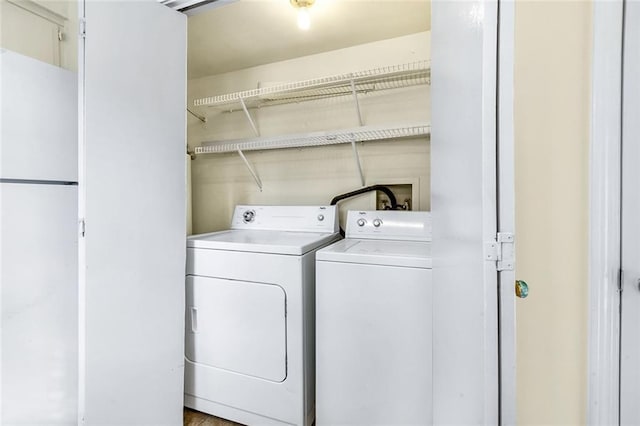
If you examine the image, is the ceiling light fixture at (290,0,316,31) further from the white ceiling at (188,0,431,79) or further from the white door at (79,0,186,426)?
the white door at (79,0,186,426)

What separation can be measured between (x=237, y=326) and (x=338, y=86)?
1747 mm

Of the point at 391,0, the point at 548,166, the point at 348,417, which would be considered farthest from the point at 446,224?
the point at 391,0

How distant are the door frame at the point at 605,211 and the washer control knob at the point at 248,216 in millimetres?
1988

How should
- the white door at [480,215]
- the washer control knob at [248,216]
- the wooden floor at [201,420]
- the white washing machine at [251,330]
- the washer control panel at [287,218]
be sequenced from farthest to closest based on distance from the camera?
the washer control knob at [248,216], the washer control panel at [287,218], the wooden floor at [201,420], the white washing machine at [251,330], the white door at [480,215]

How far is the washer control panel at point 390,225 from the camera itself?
5.86 ft

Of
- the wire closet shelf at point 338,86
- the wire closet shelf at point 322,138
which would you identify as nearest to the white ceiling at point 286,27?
the wire closet shelf at point 338,86

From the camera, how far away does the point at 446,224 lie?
0.90 m

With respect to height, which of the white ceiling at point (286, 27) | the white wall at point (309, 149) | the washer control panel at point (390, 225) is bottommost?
the washer control panel at point (390, 225)

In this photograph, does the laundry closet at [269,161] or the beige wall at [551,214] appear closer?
the laundry closet at [269,161]

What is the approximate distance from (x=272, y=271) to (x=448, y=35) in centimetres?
122

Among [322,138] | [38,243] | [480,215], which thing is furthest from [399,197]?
[38,243]

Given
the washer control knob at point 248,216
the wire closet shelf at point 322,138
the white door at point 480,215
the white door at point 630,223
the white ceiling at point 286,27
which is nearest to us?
the white door at point 480,215

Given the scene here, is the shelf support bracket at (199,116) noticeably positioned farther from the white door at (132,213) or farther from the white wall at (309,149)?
the white door at (132,213)

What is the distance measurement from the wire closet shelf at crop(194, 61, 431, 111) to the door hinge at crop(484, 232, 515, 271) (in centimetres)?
157
